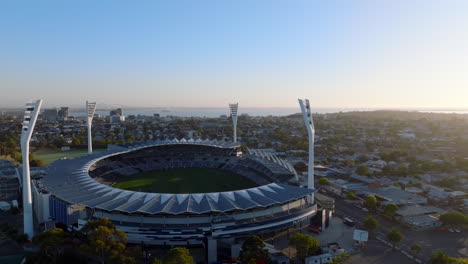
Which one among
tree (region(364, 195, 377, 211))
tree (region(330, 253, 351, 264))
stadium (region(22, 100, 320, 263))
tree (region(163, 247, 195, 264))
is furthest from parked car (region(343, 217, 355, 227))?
tree (region(163, 247, 195, 264))

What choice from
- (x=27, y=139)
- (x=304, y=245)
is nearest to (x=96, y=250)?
(x=27, y=139)

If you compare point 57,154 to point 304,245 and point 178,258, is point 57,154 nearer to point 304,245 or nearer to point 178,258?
point 178,258

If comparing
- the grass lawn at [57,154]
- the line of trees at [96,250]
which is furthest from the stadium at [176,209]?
the grass lawn at [57,154]

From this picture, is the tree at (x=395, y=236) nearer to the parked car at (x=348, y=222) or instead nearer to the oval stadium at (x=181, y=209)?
the parked car at (x=348, y=222)

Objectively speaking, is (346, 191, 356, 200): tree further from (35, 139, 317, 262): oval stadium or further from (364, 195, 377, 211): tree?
(35, 139, 317, 262): oval stadium

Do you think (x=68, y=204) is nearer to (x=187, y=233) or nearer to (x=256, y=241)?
(x=187, y=233)
